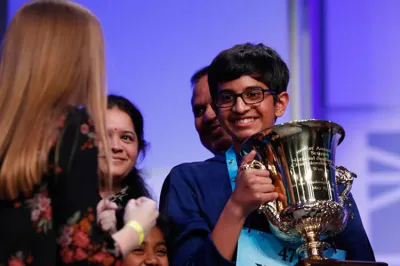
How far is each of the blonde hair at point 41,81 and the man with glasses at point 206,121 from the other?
1.08 meters

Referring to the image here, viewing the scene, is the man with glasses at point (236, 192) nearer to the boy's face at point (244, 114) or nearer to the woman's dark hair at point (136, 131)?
the boy's face at point (244, 114)

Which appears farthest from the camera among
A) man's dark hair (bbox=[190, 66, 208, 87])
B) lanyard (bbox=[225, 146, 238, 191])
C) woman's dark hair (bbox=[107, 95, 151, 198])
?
man's dark hair (bbox=[190, 66, 208, 87])

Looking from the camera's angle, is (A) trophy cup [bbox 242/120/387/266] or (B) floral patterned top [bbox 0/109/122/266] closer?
(B) floral patterned top [bbox 0/109/122/266]

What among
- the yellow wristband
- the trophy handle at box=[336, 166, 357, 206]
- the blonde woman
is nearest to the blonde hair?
the blonde woman

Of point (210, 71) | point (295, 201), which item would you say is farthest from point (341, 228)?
point (210, 71)

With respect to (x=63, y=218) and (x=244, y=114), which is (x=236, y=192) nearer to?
(x=244, y=114)

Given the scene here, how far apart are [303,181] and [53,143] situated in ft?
2.16

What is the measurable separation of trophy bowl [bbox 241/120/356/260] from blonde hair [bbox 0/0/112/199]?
493mm

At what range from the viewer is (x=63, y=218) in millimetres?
1605

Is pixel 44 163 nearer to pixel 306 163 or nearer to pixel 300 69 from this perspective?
pixel 306 163

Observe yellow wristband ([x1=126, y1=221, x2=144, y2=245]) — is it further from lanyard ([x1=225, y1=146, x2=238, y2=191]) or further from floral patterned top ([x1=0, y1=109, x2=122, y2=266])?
lanyard ([x1=225, y1=146, x2=238, y2=191])

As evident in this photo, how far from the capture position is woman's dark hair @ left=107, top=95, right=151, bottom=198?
2604 mm

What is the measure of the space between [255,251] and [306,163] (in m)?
0.25

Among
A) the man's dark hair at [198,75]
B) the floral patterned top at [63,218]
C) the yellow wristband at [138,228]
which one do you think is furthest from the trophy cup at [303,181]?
the man's dark hair at [198,75]
